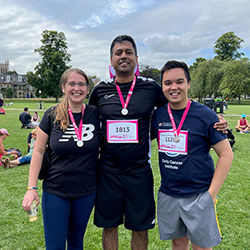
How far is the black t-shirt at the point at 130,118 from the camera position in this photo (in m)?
2.12

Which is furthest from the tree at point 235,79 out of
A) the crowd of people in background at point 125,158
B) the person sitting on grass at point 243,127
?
the crowd of people in background at point 125,158

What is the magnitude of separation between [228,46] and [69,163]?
68.5 meters

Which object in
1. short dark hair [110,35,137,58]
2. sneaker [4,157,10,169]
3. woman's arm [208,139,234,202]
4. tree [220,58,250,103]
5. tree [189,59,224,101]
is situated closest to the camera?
woman's arm [208,139,234,202]

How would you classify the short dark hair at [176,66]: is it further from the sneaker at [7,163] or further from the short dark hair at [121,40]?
the sneaker at [7,163]

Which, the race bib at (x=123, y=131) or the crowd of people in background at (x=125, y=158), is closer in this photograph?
the crowd of people in background at (x=125, y=158)

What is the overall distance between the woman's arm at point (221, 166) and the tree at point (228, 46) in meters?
64.1

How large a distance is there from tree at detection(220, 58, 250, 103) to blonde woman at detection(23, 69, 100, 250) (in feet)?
147

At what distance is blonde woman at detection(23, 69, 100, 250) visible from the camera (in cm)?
191

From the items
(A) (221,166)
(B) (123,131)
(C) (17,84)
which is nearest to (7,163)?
(B) (123,131)

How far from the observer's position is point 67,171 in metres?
1.92

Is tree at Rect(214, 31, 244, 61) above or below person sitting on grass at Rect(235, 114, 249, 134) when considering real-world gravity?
above

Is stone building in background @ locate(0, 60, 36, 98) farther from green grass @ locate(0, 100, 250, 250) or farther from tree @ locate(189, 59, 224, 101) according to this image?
green grass @ locate(0, 100, 250, 250)

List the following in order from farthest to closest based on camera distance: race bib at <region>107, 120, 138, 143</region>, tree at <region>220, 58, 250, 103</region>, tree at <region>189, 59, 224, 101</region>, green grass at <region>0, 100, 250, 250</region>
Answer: tree at <region>189, 59, 224, 101</region>, tree at <region>220, 58, 250, 103</region>, green grass at <region>0, 100, 250, 250</region>, race bib at <region>107, 120, 138, 143</region>

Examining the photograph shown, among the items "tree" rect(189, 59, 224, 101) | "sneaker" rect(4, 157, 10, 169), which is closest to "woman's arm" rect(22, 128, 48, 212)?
"sneaker" rect(4, 157, 10, 169)
